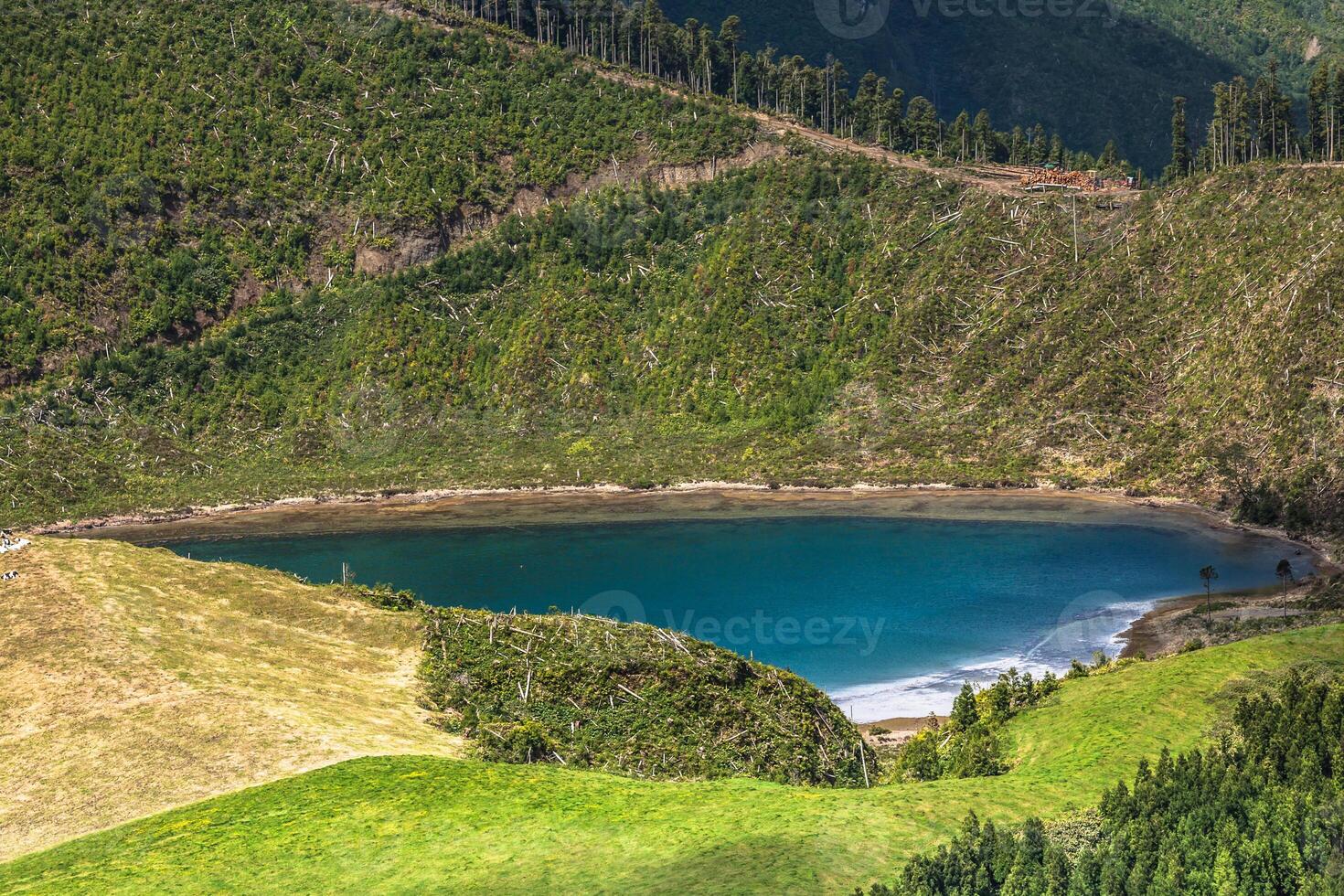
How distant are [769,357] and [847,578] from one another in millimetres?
49822

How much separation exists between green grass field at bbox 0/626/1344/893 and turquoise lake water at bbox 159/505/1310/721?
29307 millimetres

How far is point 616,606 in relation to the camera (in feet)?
Result: 325

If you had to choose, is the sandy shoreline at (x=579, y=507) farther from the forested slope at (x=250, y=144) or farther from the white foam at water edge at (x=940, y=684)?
the white foam at water edge at (x=940, y=684)

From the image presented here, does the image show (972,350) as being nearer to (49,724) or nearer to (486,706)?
(486,706)

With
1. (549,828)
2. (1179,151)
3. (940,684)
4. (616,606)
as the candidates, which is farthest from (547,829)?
(1179,151)

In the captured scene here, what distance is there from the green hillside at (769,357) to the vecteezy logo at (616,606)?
37.4 metres

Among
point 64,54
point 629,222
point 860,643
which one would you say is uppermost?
point 64,54

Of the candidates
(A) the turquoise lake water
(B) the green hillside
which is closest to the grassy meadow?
(A) the turquoise lake water

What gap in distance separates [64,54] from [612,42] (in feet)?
251

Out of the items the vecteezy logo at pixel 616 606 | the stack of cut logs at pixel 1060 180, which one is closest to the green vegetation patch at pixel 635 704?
the vecteezy logo at pixel 616 606

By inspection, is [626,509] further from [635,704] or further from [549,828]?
[549,828]

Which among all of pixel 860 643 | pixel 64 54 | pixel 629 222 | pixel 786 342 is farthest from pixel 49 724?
pixel 64 54

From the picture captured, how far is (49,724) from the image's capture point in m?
47.7

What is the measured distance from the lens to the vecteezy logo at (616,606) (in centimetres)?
9631
